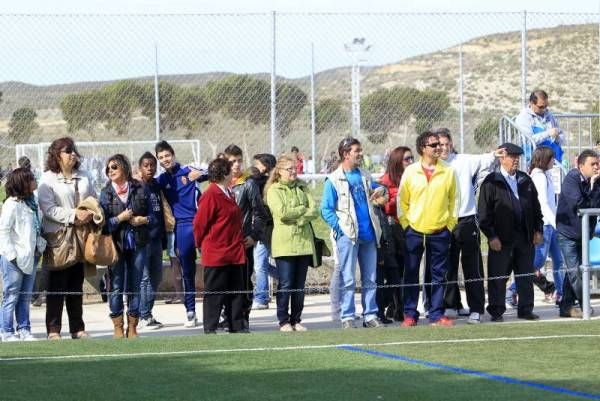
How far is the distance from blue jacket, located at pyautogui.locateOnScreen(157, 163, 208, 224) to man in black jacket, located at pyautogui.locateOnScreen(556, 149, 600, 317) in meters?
3.89

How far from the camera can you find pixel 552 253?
52.7 feet

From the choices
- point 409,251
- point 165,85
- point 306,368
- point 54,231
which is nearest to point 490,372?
point 306,368

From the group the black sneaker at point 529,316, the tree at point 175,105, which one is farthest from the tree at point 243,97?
the black sneaker at point 529,316

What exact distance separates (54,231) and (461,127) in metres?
7.77

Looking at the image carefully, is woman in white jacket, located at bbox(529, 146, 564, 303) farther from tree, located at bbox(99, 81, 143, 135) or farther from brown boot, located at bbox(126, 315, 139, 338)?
tree, located at bbox(99, 81, 143, 135)

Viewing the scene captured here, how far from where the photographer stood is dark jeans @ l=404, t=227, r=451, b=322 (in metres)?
14.1

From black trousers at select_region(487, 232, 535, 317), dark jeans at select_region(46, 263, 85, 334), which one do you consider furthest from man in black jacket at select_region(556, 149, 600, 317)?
dark jeans at select_region(46, 263, 85, 334)

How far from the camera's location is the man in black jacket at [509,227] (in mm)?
14648

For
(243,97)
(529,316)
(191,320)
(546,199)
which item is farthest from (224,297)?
(243,97)

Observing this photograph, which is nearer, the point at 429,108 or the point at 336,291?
the point at 336,291

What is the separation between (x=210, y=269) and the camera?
13766 mm

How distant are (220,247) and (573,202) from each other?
389 centimetres

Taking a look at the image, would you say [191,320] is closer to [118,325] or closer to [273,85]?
[118,325]

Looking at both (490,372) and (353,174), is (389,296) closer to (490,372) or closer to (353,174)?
(353,174)
